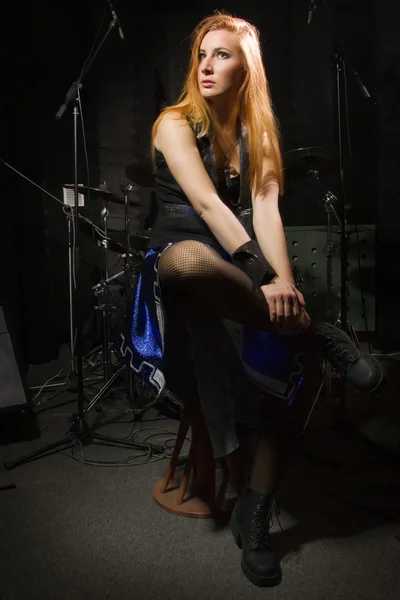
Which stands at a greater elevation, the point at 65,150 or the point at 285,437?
the point at 65,150

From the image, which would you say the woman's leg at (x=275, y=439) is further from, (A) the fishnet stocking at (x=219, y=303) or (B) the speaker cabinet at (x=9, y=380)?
(B) the speaker cabinet at (x=9, y=380)

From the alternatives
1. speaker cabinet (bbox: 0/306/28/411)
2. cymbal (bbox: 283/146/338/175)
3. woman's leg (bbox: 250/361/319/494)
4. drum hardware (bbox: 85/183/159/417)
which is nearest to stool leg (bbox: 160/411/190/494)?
woman's leg (bbox: 250/361/319/494)

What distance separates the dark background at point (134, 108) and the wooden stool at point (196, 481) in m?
2.39

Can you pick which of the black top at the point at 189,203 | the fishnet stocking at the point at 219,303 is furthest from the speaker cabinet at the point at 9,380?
the fishnet stocking at the point at 219,303

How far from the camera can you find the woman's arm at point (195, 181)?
4.49 feet

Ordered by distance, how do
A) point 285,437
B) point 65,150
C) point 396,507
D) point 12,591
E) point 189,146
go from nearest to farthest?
point 12,591, point 285,437, point 189,146, point 396,507, point 65,150

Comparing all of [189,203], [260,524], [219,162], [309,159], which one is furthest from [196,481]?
[309,159]

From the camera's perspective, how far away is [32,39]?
153 inches

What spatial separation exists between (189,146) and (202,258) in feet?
1.37

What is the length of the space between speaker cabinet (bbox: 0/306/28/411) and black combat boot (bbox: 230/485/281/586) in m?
1.31

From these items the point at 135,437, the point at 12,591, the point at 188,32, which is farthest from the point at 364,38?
the point at 12,591

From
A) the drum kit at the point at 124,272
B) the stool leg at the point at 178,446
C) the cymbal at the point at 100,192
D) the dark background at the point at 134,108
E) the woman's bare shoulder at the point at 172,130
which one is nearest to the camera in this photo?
the woman's bare shoulder at the point at 172,130

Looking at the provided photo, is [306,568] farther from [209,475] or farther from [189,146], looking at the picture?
[189,146]

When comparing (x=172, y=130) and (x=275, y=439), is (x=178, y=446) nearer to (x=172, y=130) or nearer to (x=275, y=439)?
(x=275, y=439)
